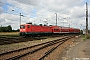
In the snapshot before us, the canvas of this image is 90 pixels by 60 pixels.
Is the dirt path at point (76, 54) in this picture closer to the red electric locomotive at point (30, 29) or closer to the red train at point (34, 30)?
the red electric locomotive at point (30, 29)

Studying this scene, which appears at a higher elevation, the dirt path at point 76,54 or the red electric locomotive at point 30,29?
the red electric locomotive at point 30,29

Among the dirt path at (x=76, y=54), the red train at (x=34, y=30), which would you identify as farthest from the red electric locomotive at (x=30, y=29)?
the dirt path at (x=76, y=54)

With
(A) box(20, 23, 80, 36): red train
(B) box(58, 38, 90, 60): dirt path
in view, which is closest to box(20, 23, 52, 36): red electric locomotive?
(A) box(20, 23, 80, 36): red train

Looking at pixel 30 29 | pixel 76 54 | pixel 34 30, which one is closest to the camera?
pixel 76 54

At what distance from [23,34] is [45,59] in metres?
26.5

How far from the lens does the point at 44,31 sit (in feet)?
154

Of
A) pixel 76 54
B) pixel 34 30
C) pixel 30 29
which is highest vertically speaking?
pixel 30 29

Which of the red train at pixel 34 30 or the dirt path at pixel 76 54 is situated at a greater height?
the red train at pixel 34 30

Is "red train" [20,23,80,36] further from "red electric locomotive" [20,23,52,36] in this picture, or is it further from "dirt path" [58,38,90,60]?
"dirt path" [58,38,90,60]

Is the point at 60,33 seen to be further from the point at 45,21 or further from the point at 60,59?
the point at 60,59

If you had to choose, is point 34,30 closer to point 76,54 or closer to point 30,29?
point 30,29

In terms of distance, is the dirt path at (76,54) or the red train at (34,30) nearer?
the dirt path at (76,54)

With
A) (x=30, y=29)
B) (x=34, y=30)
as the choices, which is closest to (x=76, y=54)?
(x=30, y=29)

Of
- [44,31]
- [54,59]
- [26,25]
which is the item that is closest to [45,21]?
[44,31]
